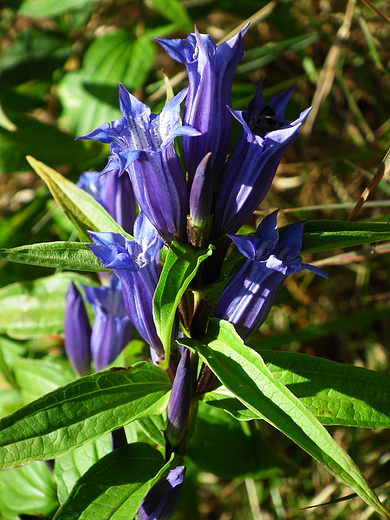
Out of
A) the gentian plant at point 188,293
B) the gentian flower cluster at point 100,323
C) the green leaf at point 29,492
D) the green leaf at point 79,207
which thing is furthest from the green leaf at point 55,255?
the green leaf at point 29,492

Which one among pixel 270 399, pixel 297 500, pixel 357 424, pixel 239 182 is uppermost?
pixel 239 182

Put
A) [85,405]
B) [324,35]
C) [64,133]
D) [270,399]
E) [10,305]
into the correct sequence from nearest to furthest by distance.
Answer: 1. [270,399]
2. [85,405]
3. [10,305]
4. [324,35]
5. [64,133]

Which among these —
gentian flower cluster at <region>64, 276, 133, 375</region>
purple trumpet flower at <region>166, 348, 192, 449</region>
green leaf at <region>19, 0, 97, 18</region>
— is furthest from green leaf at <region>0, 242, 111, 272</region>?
green leaf at <region>19, 0, 97, 18</region>

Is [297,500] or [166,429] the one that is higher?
[166,429]

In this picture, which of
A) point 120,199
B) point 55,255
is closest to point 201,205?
point 55,255

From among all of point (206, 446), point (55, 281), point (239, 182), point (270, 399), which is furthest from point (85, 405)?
point (55, 281)

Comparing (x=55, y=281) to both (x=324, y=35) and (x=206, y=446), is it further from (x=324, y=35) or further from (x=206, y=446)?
(x=324, y=35)

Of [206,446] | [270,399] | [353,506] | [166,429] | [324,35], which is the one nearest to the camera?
[270,399]
